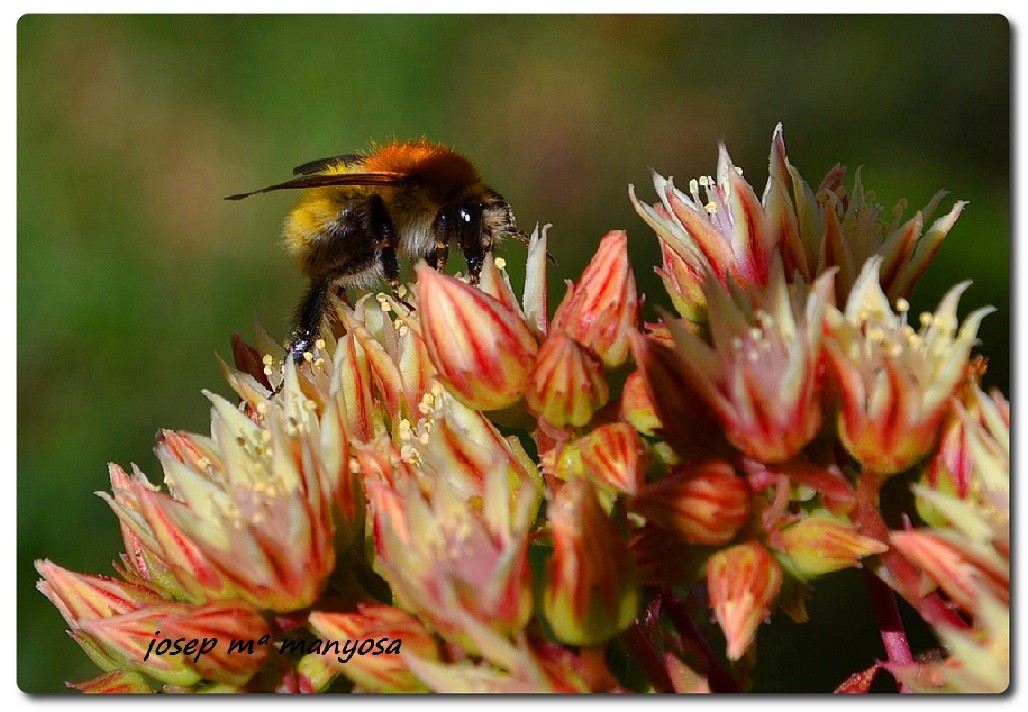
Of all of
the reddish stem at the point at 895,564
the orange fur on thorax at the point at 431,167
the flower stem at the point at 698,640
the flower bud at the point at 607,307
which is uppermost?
the orange fur on thorax at the point at 431,167

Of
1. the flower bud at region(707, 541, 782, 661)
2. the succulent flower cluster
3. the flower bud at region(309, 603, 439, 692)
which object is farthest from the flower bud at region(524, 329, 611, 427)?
the flower bud at region(309, 603, 439, 692)

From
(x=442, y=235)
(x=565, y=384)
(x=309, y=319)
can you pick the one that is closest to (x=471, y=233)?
(x=442, y=235)

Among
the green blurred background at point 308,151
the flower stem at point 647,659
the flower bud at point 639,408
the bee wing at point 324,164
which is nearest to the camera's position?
the flower stem at point 647,659

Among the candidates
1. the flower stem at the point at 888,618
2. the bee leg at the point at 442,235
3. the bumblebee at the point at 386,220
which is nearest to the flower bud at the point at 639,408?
the flower stem at the point at 888,618

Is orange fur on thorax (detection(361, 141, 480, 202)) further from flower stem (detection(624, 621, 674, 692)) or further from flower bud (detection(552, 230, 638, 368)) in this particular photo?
flower stem (detection(624, 621, 674, 692))

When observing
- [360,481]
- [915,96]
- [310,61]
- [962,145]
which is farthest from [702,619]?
[310,61]

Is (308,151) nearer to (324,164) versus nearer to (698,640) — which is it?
(324,164)

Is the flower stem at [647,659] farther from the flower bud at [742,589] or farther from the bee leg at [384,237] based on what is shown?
the bee leg at [384,237]

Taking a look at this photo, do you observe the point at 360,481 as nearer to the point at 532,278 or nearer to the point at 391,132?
the point at 532,278
